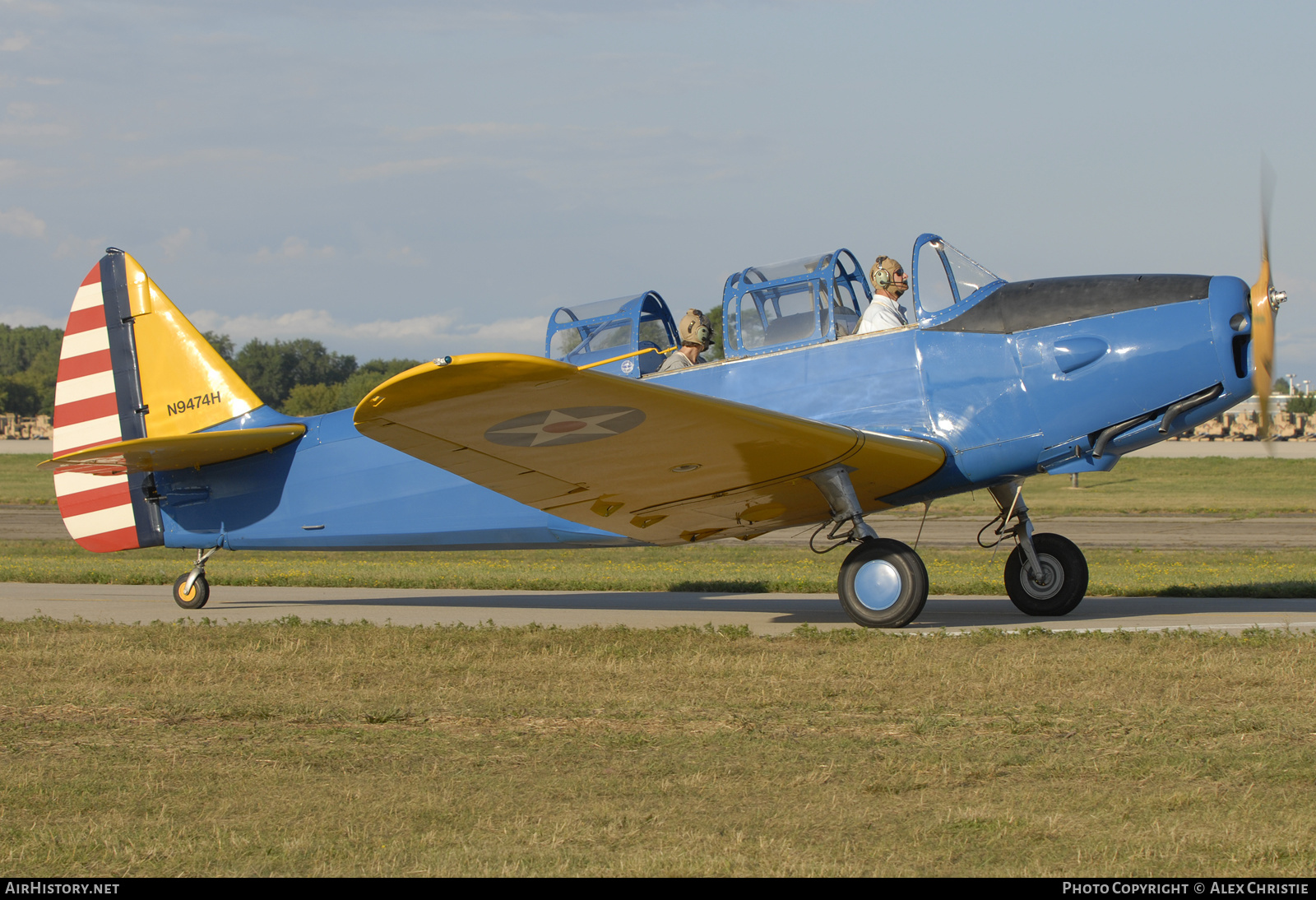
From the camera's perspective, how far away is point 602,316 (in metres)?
10.5

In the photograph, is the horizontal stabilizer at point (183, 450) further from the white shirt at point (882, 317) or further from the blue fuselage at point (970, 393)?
the white shirt at point (882, 317)

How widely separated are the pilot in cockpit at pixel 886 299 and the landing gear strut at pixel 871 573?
1259 mm

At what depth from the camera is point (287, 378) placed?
9200 centimetres

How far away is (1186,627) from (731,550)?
1198 cm

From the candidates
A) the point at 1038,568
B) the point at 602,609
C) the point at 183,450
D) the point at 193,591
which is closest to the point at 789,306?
the point at 1038,568

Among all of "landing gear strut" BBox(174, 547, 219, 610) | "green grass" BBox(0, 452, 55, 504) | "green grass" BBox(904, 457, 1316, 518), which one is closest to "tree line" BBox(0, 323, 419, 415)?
"green grass" BBox(0, 452, 55, 504)

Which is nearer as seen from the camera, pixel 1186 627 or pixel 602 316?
pixel 1186 627

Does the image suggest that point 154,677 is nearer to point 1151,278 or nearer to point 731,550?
point 1151,278

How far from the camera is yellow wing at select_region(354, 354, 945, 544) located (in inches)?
272

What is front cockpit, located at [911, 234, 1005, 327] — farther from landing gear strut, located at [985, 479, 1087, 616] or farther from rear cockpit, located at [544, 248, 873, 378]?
landing gear strut, located at [985, 479, 1087, 616]

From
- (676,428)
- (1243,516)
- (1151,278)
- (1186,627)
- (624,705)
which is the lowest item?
(1243,516)

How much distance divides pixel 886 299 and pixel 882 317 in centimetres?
16
